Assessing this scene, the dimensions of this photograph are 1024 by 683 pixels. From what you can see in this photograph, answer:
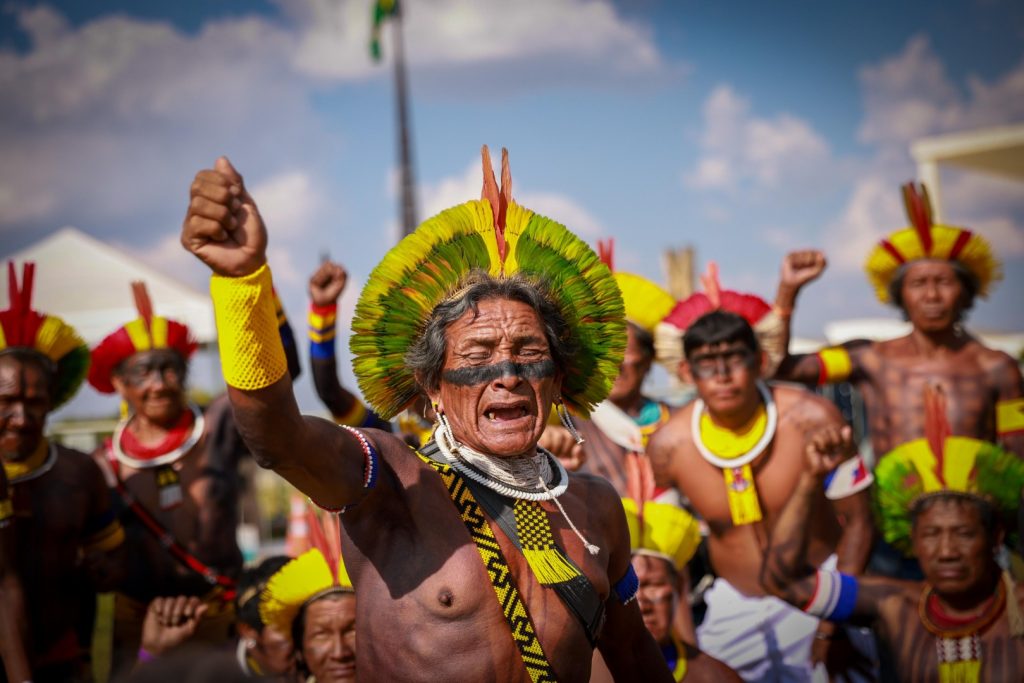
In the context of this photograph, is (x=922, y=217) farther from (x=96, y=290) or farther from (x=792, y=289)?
(x=96, y=290)

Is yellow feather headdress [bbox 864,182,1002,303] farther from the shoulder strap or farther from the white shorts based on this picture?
the shoulder strap

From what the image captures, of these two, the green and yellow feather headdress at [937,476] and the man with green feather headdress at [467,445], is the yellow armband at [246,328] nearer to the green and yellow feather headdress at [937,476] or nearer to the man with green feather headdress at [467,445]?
the man with green feather headdress at [467,445]

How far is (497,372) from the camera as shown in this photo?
2.92m

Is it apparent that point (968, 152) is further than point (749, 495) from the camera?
Yes

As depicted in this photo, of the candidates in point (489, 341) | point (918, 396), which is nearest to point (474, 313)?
point (489, 341)

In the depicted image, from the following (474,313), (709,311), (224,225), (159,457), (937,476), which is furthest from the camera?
(159,457)

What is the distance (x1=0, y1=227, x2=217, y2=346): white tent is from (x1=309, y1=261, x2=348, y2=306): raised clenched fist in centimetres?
709

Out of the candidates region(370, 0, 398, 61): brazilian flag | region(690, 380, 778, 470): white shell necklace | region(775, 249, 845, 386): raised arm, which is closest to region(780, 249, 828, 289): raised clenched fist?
region(775, 249, 845, 386): raised arm

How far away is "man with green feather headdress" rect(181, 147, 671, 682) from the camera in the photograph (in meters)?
2.35

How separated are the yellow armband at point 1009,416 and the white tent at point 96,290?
8.75 m

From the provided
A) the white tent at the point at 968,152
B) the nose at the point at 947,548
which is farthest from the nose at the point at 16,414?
the white tent at the point at 968,152

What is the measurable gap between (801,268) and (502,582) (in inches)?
166

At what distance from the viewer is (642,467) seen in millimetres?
5758

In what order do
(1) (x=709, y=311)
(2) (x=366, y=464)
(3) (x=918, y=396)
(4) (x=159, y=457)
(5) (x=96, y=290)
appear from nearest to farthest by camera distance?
(2) (x=366, y=464), (1) (x=709, y=311), (4) (x=159, y=457), (3) (x=918, y=396), (5) (x=96, y=290)
